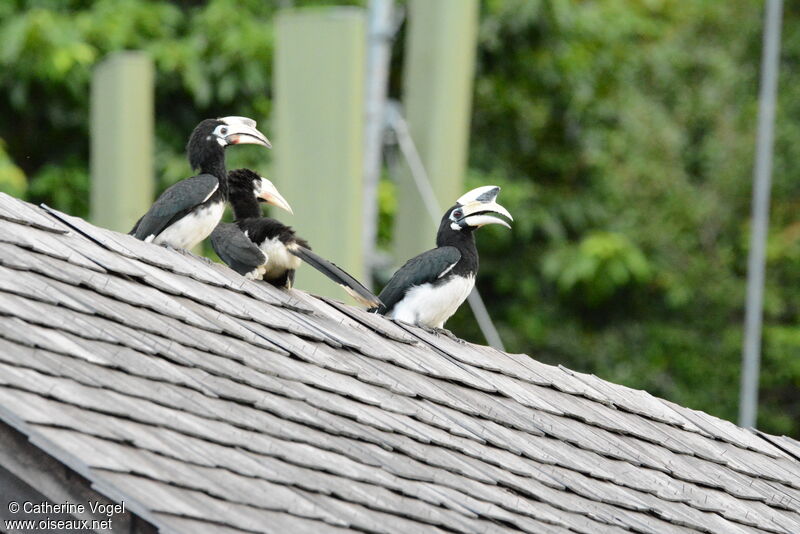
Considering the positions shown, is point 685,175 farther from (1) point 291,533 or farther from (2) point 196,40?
(1) point 291,533

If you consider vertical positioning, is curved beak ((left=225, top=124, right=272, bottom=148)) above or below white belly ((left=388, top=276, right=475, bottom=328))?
above

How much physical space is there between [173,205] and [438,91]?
4740 mm

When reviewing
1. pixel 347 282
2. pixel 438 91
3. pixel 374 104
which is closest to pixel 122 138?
pixel 374 104

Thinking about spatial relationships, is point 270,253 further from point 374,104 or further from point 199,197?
point 374,104

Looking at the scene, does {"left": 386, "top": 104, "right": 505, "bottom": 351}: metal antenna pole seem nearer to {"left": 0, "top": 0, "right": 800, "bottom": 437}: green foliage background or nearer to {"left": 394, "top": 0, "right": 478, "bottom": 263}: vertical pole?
{"left": 394, "top": 0, "right": 478, "bottom": 263}: vertical pole

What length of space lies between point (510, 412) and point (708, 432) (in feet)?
3.78

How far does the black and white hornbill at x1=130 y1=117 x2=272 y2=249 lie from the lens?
582 cm

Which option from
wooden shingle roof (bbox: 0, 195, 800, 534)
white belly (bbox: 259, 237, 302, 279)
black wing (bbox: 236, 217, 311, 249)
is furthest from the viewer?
black wing (bbox: 236, 217, 311, 249)

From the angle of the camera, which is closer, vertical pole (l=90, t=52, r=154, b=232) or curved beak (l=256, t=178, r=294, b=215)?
curved beak (l=256, t=178, r=294, b=215)

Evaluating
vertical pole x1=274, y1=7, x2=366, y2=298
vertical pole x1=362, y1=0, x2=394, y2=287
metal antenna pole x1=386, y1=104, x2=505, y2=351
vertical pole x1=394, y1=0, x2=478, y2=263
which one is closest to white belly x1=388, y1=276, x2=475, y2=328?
vertical pole x1=274, y1=7, x2=366, y2=298

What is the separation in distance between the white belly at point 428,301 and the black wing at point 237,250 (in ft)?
3.15

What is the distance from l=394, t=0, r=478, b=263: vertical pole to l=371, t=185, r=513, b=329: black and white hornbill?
11.8 ft

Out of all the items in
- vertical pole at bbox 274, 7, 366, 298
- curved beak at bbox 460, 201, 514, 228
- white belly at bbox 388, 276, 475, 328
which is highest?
vertical pole at bbox 274, 7, 366, 298

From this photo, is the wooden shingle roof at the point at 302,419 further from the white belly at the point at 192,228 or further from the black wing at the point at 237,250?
the white belly at the point at 192,228
